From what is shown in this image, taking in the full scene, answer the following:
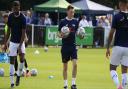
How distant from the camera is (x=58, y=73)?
22156mm

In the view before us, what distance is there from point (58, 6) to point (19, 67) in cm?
2573

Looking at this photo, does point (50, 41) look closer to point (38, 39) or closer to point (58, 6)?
point (38, 39)

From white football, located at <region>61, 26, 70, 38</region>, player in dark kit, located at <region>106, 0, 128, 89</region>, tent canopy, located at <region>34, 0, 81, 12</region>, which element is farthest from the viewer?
tent canopy, located at <region>34, 0, 81, 12</region>

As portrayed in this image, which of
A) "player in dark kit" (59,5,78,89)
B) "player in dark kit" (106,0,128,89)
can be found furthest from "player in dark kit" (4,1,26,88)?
"player in dark kit" (106,0,128,89)

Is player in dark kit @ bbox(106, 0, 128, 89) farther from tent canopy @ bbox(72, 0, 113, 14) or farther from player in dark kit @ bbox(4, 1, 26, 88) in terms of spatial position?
tent canopy @ bbox(72, 0, 113, 14)

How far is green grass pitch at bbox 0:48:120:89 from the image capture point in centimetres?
1827

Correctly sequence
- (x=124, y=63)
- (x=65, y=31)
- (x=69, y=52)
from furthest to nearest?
(x=69, y=52), (x=65, y=31), (x=124, y=63)

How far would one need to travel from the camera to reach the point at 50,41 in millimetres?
38312

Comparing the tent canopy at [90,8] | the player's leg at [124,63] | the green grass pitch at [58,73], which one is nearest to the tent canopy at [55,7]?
the tent canopy at [90,8]

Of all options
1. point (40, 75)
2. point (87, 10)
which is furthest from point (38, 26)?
point (40, 75)

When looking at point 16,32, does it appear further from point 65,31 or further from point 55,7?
point 55,7

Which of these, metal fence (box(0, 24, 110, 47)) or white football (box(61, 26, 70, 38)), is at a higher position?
white football (box(61, 26, 70, 38))

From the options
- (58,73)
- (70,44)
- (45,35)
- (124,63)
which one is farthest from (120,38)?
(45,35)

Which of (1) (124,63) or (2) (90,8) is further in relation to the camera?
(2) (90,8)
